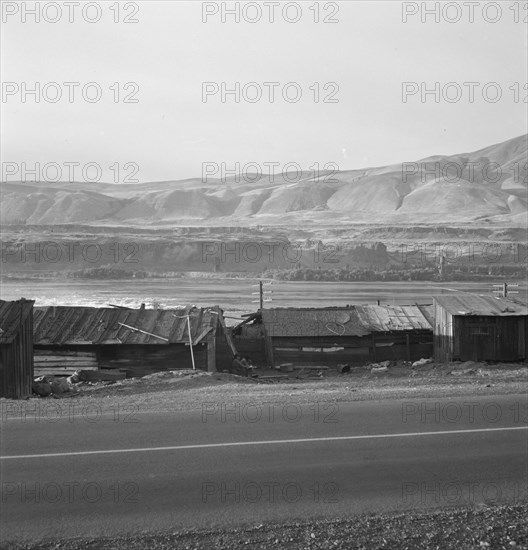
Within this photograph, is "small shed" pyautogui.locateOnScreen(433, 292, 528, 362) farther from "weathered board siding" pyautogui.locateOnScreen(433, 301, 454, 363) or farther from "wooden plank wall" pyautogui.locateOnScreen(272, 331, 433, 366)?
"wooden plank wall" pyautogui.locateOnScreen(272, 331, 433, 366)

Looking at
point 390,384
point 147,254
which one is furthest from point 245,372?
point 147,254

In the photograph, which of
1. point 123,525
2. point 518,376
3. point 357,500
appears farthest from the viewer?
point 518,376

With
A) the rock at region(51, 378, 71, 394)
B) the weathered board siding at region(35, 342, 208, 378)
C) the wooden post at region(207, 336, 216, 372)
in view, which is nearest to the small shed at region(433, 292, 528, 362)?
the wooden post at region(207, 336, 216, 372)

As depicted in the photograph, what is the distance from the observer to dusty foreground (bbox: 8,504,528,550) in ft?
21.7

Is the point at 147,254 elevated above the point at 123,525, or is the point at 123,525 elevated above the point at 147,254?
the point at 147,254

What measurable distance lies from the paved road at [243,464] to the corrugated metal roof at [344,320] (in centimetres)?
1355

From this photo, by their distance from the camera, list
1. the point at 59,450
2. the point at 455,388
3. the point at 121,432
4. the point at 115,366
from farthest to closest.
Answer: the point at 115,366, the point at 455,388, the point at 121,432, the point at 59,450

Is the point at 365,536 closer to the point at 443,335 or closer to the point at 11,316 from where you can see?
the point at 11,316

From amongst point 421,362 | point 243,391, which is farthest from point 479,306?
point 243,391

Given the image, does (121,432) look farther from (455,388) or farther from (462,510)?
(455,388)

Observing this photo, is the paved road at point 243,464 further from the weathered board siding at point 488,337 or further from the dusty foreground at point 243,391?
the weathered board siding at point 488,337

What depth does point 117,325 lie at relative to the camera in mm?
23484

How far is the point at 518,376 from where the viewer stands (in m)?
18.5

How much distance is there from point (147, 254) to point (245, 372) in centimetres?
5956
